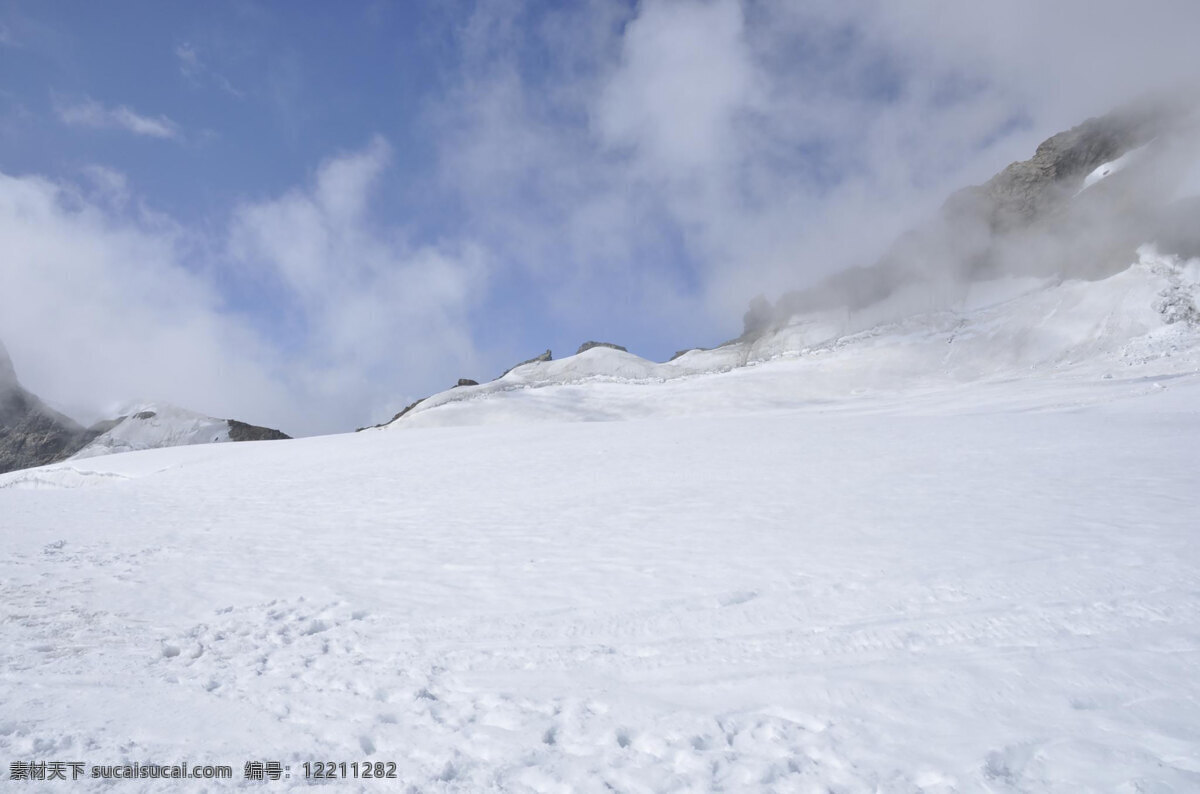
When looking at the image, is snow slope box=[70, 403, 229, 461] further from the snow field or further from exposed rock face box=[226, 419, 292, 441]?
the snow field

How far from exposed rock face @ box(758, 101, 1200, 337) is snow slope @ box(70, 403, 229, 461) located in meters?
108

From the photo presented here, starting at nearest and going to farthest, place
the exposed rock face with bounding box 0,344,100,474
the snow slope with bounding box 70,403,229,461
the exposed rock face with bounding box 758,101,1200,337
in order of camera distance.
Answer: the exposed rock face with bounding box 758,101,1200,337 → the snow slope with bounding box 70,403,229,461 → the exposed rock face with bounding box 0,344,100,474

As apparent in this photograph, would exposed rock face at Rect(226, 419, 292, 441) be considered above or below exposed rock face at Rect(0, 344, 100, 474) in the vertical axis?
below

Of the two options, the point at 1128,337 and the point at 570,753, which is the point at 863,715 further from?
the point at 1128,337

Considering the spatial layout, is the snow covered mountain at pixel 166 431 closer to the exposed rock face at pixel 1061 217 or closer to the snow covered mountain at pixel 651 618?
the snow covered mountain at pixel 651 618

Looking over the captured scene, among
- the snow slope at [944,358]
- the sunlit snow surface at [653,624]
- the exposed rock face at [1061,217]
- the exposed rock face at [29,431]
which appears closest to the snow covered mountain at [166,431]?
the exposed rock face at [29,431]

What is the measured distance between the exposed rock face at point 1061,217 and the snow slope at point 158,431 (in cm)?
10797

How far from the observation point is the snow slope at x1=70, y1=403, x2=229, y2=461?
342ft

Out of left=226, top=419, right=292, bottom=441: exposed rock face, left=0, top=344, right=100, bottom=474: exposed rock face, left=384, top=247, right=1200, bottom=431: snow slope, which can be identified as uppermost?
left=0, top=344, right=100, bottom=474: exposed rock face

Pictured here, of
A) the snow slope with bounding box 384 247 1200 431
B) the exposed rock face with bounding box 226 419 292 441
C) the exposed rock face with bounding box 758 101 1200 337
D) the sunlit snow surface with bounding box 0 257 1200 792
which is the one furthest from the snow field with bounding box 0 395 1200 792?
the exposed rock face with bounding box 226 419 292 441

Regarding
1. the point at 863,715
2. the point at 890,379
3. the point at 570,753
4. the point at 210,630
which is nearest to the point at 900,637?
the point at 863,715

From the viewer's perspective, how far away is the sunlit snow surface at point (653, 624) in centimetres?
393

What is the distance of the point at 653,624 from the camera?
6.15 metres

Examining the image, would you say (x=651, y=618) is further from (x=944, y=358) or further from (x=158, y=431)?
(x=158, y=431)
